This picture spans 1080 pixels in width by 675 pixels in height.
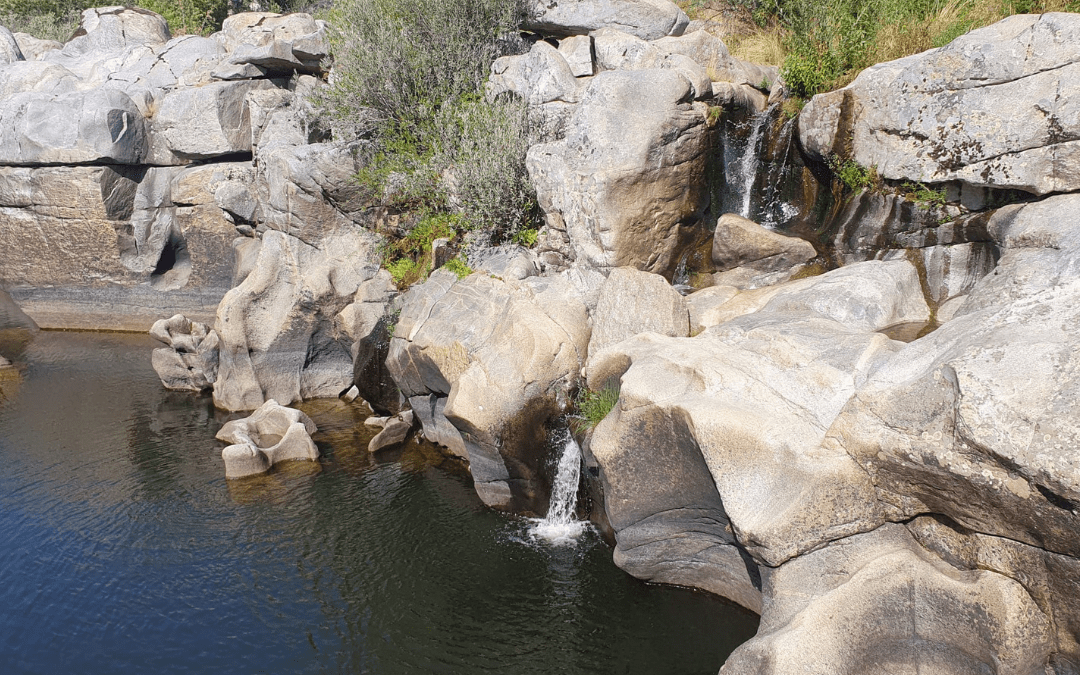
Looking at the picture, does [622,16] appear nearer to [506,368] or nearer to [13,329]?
[506,368]

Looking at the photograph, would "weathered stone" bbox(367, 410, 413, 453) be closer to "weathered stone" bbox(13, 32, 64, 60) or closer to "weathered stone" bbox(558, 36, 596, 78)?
"weathered stone" bbox(558, 36, 596, 78)

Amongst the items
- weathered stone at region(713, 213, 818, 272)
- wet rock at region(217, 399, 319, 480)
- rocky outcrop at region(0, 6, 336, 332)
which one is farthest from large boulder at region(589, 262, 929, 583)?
rocky outcrop at region(0, 6, 336, 332)

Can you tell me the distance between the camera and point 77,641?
10125 mm

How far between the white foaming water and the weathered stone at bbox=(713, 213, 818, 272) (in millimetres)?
5052

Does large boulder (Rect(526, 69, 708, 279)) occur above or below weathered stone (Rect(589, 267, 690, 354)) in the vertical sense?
above

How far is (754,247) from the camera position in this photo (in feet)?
47.0

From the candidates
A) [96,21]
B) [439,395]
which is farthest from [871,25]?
[96,21]

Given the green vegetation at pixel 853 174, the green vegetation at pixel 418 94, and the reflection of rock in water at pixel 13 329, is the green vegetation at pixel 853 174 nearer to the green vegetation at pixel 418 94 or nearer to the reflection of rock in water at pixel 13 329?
the green vegetation at pixel 418 94

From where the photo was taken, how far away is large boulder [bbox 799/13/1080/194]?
37.9 ft

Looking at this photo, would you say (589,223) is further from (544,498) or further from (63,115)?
(63,115)

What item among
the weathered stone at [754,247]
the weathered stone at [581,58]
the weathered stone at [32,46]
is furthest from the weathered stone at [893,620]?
the weathered stone at [32,46]

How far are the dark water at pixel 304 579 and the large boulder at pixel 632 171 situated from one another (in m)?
5.90

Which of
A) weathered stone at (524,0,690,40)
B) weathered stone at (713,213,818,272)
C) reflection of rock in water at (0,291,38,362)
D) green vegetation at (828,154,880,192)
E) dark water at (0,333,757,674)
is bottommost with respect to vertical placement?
dark water at (0,333,757,674)

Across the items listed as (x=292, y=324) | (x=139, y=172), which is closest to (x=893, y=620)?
(x=292, y=324)
